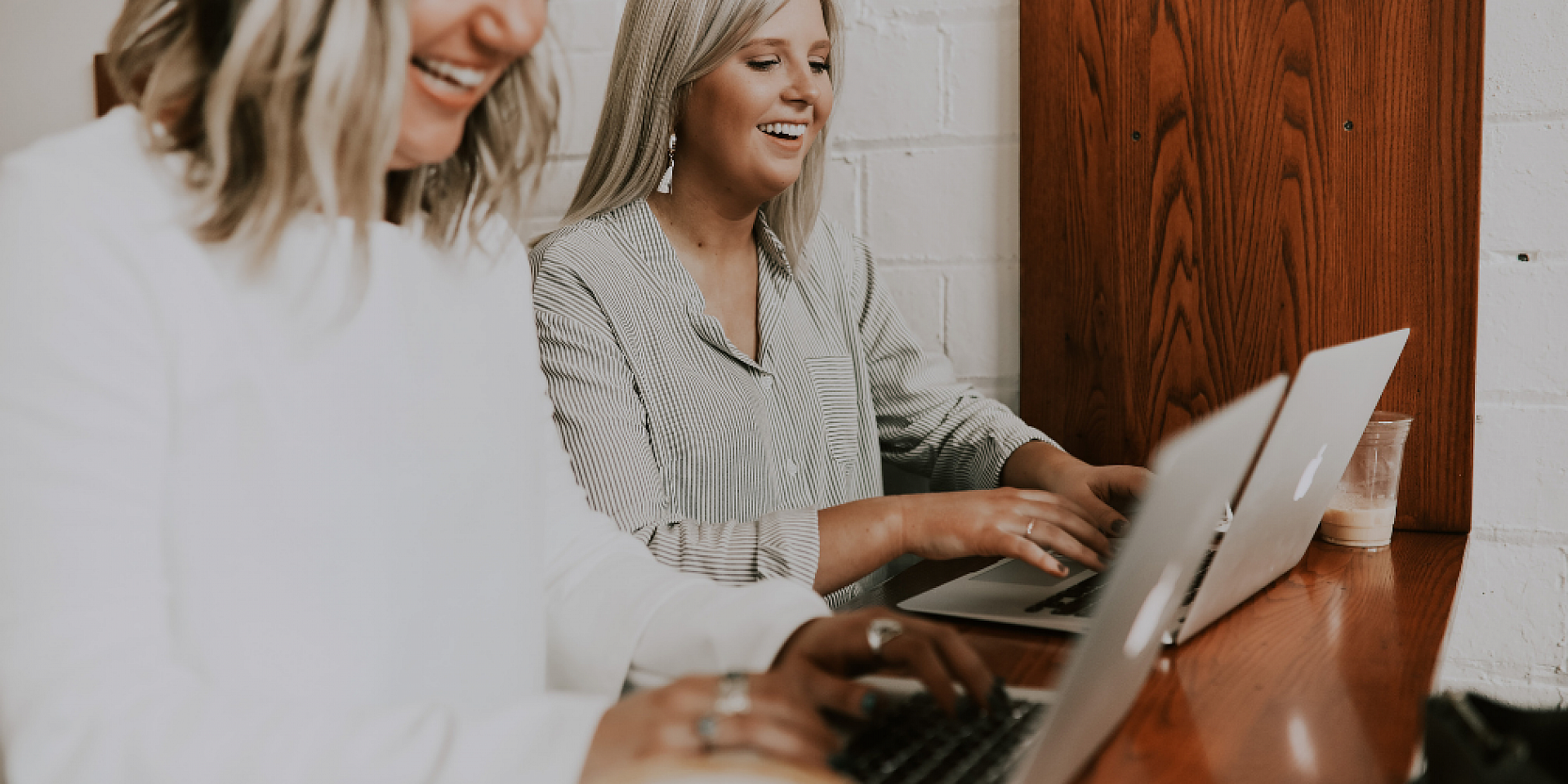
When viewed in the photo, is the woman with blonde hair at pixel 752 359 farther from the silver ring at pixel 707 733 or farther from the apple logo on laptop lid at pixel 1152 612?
the silver ring at pixel 707 733

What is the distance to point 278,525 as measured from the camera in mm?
608

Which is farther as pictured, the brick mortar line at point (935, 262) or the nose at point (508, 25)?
the brick mortar line at point (935, 262)

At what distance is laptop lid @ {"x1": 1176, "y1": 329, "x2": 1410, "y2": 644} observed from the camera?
0.74 meters

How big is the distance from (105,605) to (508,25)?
378 mm

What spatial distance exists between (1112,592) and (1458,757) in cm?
18

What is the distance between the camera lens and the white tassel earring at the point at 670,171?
1.38 m

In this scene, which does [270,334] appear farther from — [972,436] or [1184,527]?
[972,436]

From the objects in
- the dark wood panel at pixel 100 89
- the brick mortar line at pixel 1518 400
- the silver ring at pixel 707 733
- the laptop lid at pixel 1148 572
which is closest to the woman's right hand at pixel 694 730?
the silver ring at pixel 707 733

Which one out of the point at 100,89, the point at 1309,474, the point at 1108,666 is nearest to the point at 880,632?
the point at 1108,666

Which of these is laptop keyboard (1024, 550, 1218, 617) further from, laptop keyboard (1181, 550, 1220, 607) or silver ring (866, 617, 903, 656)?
silver ring (866, 617, 903, 656)

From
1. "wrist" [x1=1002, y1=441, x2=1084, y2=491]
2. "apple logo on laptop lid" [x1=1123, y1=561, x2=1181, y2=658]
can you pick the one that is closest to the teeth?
"apple logo on laptop lid" [x1=1123, y1=561, x2=1181, y2=658]

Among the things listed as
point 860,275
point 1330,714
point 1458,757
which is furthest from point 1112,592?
point 860,275

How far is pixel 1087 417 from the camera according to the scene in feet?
4.96

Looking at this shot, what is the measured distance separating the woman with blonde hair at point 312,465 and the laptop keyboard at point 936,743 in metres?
0.02
